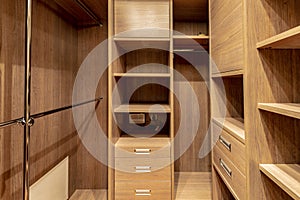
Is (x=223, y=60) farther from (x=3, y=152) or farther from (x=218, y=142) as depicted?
(x=3, y=152)

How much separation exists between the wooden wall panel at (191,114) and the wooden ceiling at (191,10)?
1.39 feet

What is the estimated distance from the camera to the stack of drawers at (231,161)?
3.78ft

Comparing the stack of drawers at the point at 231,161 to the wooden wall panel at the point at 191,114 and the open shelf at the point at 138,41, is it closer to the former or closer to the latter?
the wooden wall panel at the point at 191,114

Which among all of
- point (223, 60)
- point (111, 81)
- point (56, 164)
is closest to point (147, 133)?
point (111, 81)

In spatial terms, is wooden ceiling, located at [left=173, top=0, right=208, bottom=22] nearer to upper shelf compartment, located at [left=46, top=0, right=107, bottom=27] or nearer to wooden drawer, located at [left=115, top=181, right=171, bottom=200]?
upper shelf compartment, located at [left=46, top=0, right=107, bottom=27]

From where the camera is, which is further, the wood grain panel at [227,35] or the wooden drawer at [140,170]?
the wooden drawer at [140,170]

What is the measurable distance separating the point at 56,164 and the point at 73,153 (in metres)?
0.36

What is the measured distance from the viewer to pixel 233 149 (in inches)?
51.1

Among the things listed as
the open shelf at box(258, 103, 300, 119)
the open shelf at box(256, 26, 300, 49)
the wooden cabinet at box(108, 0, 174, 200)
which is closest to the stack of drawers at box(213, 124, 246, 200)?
A: the open shelf at box(258, 103, 300, 119)

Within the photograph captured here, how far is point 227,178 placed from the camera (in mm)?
1433

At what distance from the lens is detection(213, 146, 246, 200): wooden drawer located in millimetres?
1162

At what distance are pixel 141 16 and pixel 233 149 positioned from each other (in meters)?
1.22

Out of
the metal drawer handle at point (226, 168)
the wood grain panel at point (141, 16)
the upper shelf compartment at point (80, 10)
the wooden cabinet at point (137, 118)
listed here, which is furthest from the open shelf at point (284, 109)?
the upper shelf compartment at point (80, 10)

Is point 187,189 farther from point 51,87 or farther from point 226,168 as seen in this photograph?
point 51,87
